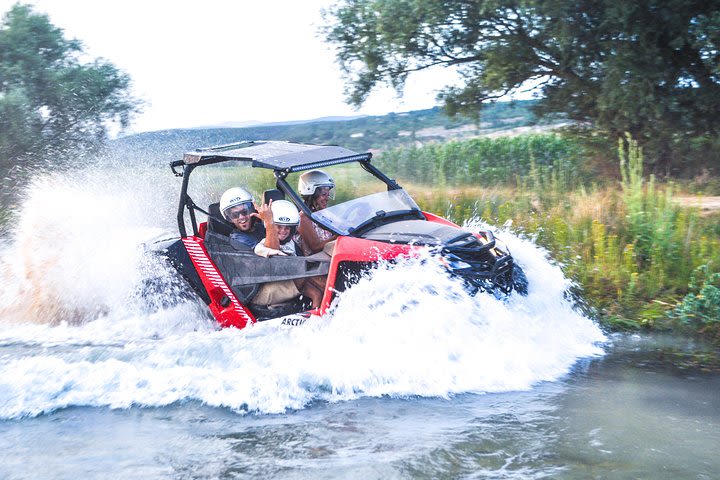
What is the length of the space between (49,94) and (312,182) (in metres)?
12.8

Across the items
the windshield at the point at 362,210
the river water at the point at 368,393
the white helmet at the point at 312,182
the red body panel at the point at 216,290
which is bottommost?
the river water at the point at 368,393

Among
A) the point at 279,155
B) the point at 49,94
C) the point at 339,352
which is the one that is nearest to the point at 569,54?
the point at 279,155

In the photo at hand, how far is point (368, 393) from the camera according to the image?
21.0ft

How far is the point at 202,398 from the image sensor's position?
6.33 meters

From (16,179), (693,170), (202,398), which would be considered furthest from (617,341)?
(16,179)

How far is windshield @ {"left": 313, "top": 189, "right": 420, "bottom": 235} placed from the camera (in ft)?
24.3

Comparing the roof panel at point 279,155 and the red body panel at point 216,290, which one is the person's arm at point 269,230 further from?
the red body panel at point 216,290

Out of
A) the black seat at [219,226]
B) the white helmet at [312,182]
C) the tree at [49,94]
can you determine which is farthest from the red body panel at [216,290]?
the tree at [49,94]

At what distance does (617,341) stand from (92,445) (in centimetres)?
483

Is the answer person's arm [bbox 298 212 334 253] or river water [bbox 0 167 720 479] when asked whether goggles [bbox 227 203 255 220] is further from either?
river water [bbox 0 167 720 479]

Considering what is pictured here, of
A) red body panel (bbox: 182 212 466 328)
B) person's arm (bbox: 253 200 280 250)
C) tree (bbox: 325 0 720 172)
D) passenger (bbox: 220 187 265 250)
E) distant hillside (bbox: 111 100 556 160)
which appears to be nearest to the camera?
red body panel (bbox: 182 212 466 328)

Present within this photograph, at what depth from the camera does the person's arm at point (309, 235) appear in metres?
7.79

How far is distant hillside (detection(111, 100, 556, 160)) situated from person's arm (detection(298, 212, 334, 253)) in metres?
6.96

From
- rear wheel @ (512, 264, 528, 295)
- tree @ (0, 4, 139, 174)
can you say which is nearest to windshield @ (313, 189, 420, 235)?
rear wheel @ (512, 264, 528, 295)
